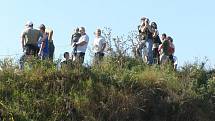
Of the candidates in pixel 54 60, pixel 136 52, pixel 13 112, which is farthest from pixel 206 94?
pixel 13 112

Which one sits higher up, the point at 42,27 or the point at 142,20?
the point at 142,20

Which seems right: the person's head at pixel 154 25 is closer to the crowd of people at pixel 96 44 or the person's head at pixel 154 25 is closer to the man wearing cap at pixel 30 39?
the crowd of people at pixel 96 44

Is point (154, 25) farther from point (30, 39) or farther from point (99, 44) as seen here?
point (30, 39)

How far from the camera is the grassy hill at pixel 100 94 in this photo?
15.3 m

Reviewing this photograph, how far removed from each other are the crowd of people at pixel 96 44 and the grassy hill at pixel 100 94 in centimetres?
105

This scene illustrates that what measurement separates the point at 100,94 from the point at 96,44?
371 centimetres

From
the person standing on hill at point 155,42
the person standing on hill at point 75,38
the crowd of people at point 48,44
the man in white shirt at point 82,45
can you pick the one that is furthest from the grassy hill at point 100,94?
the person standing on hill at point 155,42

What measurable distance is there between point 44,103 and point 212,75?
6122 millimetres

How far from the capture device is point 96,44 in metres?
19.4

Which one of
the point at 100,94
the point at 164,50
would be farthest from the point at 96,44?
the point at 100,94

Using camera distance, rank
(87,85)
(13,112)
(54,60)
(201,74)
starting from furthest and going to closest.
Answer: (201,74) < (54,60) < (87,85) < (13,112)

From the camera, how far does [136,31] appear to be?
64.8 ft

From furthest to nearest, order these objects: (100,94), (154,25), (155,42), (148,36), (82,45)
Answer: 1. (155,42)
2. (154,25)
3. (148,36)
4. (82,45)
5. (100,94)

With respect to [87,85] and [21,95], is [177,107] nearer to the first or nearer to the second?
[87,85]
